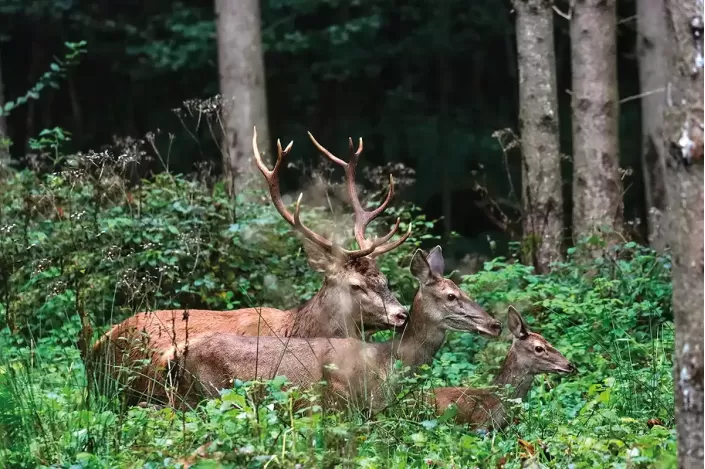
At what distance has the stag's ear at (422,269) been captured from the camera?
7.41 m

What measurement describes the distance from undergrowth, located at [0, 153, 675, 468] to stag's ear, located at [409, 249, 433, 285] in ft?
1.83

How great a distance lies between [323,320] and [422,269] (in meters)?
0.73

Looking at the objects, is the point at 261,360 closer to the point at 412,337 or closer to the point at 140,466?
the point at 412,337

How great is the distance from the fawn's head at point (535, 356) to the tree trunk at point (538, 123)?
3.31 m

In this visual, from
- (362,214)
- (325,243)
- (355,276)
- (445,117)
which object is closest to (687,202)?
(355,276)

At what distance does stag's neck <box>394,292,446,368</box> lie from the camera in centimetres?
716

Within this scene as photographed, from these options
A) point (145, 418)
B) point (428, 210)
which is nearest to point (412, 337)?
point (145, 418)

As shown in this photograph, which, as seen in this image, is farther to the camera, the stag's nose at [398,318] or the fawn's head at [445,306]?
the stag's nose at [398,318]

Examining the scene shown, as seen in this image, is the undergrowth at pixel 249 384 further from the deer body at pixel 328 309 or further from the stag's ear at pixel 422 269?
the stag's ear at pixel 422 269

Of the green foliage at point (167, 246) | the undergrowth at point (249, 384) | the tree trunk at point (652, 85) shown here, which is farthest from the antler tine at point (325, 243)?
the tree trunk at point (652, 85)

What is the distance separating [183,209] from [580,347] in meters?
3.33

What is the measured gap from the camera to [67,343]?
26.9 feet

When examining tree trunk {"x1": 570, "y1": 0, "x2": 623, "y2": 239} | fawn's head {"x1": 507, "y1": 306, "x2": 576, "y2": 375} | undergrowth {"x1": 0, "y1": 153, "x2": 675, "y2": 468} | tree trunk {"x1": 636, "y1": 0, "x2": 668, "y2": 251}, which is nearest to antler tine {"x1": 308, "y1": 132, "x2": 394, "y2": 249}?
undergrowth {"x1": 0, "y1": 153, "x2": 675, "y2": 468}

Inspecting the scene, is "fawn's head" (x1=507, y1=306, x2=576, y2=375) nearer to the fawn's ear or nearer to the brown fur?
the fawn's ear
